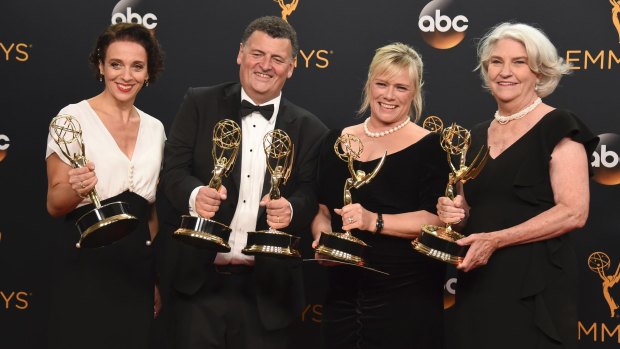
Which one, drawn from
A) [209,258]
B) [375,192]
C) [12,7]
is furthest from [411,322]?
[12,7]

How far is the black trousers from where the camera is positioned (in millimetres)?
2971

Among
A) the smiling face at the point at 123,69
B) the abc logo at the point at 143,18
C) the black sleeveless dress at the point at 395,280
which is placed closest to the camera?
the black sleeveless dress at the point at 395,280

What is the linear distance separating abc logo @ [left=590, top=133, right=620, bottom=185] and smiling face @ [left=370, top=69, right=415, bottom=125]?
4.12 ft

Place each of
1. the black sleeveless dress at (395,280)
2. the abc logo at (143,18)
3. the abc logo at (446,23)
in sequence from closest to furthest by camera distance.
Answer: the black sleeveless dress at (395,280) < the abc logo at (446,23) < the abc logo at (143,18)

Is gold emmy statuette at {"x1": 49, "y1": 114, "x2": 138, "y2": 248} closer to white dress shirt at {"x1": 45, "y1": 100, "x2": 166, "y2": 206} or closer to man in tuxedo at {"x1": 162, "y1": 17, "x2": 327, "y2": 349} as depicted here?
white dress shirt at {"x1": 45, "y1": 100, "x2": 166, "y2": 206}

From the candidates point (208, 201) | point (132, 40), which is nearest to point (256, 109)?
point (208, 201)

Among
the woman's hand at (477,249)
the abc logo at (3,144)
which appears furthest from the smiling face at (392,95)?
the abc logo at (3,144)

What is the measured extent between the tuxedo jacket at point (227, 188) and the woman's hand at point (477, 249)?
0.57 metres

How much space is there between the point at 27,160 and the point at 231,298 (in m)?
1.68

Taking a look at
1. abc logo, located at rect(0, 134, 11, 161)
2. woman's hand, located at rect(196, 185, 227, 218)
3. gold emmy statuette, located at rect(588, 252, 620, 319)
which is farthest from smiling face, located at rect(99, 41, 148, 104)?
gold emmy statuette, located at rect(588, 252, 620, 319)

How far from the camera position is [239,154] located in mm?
3023

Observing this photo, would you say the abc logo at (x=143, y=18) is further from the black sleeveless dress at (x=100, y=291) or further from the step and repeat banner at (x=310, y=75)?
the black sleeveless dress at (x=100, y=291)

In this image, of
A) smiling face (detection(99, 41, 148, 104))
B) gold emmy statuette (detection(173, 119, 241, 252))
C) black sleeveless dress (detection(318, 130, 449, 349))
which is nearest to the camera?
gold emmy statuette (detection(173, 119, 241, 252))

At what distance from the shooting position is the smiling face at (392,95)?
298 cm
